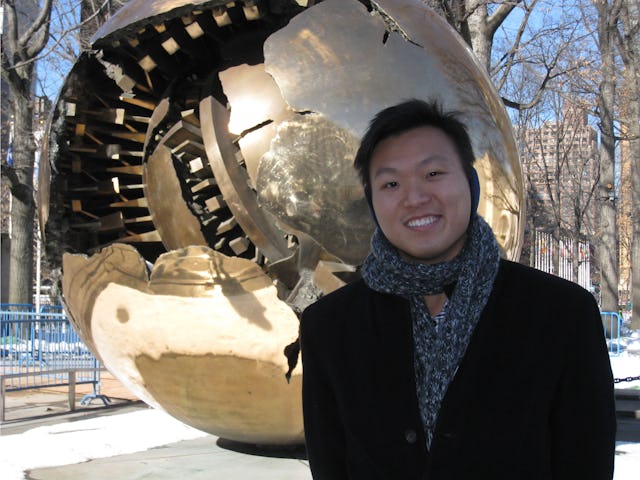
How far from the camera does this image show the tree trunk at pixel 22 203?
14219 mm

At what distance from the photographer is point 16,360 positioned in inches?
458

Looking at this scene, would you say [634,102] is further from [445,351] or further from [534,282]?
[445,351]

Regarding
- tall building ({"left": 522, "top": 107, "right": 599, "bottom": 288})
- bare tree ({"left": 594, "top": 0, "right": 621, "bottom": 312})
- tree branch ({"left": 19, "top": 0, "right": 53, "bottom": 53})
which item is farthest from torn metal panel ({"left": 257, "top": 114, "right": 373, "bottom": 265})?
tall building ({"left": 522, "top": 107, "right": 599, "bottom": 288})

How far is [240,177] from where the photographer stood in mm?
3463

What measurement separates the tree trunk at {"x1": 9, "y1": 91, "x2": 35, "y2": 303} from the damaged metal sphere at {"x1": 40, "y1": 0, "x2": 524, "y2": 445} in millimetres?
10274

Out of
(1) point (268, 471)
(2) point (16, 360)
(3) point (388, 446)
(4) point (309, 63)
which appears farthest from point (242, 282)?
(2) point (16, 360)

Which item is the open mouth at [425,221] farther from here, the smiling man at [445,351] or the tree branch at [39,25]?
the tree branch at [39,25]

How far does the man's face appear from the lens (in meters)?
1.61

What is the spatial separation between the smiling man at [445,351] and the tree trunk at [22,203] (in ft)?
41.7

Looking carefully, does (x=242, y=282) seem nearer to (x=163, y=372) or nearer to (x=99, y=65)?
(x=163, y=372)

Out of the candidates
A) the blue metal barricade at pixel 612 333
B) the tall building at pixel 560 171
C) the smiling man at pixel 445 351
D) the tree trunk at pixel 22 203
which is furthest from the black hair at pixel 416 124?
the tall building at pixel 560 171

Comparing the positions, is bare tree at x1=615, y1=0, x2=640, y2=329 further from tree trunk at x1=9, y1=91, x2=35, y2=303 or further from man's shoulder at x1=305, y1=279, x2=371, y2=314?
man's shoulder at x1=305, y1=279, x2=371, y2=314

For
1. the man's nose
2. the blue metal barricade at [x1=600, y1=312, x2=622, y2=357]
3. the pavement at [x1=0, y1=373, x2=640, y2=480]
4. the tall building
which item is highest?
the tall building

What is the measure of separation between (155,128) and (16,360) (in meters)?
9.00
